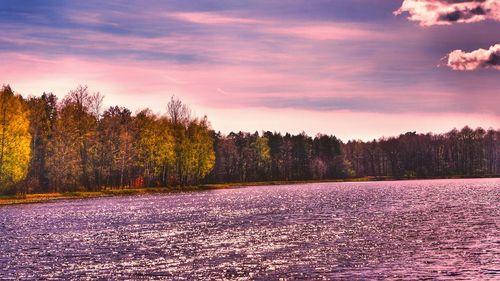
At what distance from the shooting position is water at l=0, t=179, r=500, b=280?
1299 inches

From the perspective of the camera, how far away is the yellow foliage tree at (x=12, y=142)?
101 m

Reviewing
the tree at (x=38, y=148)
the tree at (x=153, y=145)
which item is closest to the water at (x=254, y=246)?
the tree at (x=38, y=148)

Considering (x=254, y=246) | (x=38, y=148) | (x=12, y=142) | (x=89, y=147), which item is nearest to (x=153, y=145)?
(x=89, y=147)

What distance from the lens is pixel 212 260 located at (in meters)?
37.0

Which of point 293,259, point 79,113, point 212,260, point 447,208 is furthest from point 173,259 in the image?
point 79,113

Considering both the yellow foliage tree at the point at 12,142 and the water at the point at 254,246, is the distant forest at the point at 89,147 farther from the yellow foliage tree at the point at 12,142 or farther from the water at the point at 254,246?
the water at the point at 254,246

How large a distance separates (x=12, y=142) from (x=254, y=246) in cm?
7641

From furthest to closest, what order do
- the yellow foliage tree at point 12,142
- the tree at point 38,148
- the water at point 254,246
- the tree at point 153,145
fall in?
1. the tree at point 153,145
2. the tree at point 38,148
3. the yellow foliage tree at point 12,142
4. the water at point 254,246

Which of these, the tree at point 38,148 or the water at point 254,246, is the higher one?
the tree at point 38,148

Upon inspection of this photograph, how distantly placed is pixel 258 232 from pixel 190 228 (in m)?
8.41

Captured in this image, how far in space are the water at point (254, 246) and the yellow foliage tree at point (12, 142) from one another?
1278 inches

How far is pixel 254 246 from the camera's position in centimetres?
4284

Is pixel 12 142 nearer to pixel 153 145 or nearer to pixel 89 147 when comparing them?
pixel 89 147

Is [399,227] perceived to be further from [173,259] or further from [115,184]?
[115,184]
